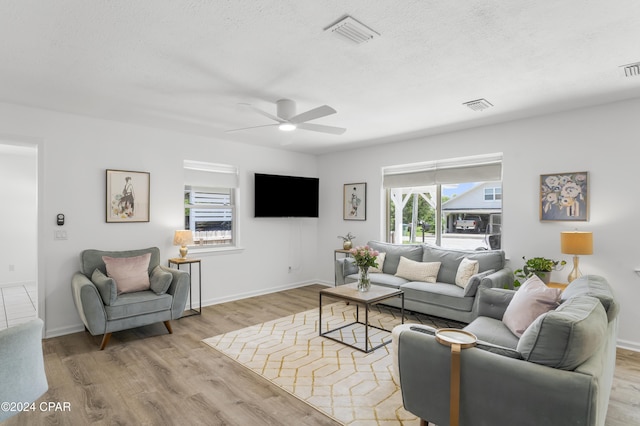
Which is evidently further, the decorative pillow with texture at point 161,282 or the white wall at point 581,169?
the decorative pillow with texture at point 161,282

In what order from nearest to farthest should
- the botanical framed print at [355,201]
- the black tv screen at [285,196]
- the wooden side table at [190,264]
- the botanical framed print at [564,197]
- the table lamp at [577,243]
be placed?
the table lamp at [577,243] → the botanical framed print at [564,197] → the wooden side table at [190,264] → the black tv screen at [285,196] → the botanical framed print at [355,201]

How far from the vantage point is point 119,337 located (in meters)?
3.80

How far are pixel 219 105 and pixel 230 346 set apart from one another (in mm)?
2575

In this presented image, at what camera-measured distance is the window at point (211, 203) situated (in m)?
5.19

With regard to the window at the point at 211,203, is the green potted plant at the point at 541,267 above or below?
below

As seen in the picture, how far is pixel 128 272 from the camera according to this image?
3910 millimetres

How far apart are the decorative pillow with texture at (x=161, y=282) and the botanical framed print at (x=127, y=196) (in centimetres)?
95

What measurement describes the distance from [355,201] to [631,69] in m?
3.97

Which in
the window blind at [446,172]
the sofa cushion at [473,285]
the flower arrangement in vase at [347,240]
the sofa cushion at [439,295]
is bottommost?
the sofa cushion at [439,295]

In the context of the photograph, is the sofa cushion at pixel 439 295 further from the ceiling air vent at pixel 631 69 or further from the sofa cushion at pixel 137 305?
the sofa cushion at pixel 137 305

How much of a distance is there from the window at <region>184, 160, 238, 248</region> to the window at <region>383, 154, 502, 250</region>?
2.62 metres

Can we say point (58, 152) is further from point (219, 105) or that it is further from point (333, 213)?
point (333, 213)

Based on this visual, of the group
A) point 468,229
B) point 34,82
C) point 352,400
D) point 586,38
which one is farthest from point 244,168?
point 586,38

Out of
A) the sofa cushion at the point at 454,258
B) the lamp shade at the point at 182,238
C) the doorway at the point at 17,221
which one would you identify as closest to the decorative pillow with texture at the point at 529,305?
the sofa cushion at the point at 454,258
